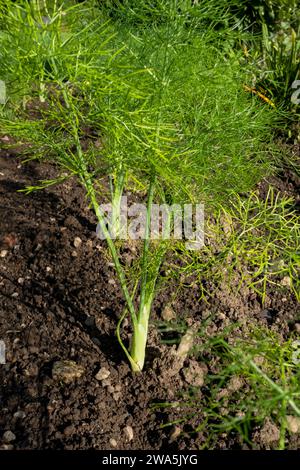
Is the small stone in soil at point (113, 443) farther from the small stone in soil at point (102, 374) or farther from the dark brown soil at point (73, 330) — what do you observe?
the small stone in soil at point (102, 374)

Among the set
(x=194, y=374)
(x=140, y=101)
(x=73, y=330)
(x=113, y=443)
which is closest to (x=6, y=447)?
(x=113, y=443)

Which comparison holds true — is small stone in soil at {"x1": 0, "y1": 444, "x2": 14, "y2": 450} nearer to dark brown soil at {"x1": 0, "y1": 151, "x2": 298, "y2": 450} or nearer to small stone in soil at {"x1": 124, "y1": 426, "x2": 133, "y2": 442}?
dark brown soil at {"x1": 0, "y1": 151, "x2": 298, "y2": 450}

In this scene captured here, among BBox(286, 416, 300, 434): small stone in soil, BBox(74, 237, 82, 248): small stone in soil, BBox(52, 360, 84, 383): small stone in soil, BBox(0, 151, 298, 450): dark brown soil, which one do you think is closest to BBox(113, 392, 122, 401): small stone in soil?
BBox(0, 151, 298, 450): dark brown soil

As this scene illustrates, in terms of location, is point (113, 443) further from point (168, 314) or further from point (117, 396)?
point (168, 314)

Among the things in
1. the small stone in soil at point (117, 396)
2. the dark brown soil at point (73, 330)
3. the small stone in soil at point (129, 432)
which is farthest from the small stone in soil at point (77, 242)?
the small stone in soil at point (129, 432)

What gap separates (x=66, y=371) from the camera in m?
1.77

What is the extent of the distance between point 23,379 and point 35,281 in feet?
1.34

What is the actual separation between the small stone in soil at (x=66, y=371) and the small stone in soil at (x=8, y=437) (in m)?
0.20

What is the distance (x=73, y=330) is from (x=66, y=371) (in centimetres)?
18

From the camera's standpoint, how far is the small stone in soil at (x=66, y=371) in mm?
1759
